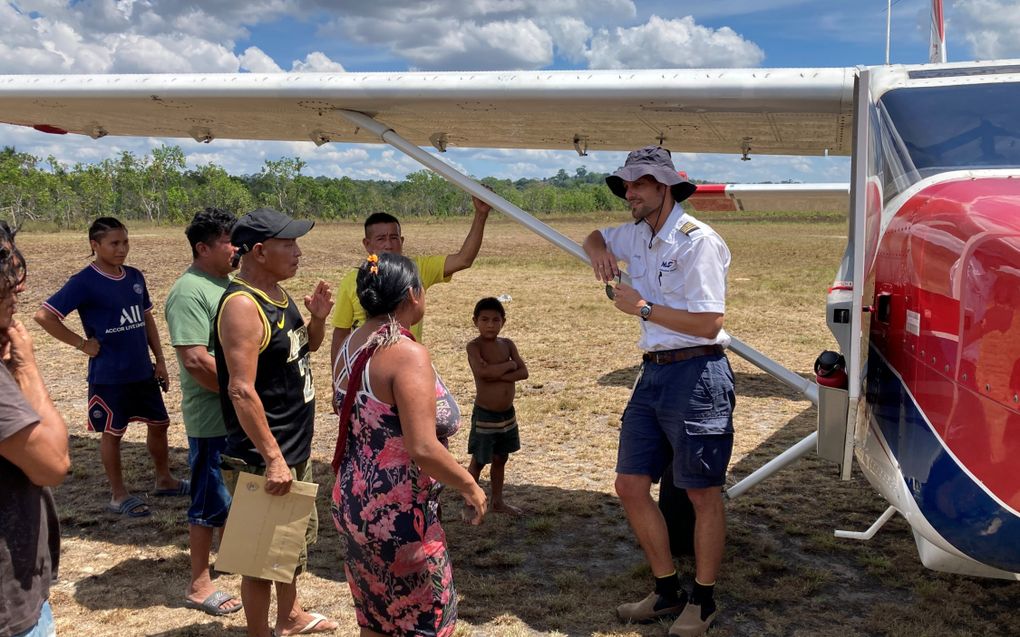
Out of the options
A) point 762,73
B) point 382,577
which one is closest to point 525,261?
point 762,73

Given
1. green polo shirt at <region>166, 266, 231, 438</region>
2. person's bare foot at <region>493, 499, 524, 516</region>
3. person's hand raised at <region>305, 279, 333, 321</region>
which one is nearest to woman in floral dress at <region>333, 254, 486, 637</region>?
person's hand raised at <region>305, 279, 333, 321</region>

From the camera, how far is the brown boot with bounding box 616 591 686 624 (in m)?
3.75

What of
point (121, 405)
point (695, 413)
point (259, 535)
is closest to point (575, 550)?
point (695, 413)

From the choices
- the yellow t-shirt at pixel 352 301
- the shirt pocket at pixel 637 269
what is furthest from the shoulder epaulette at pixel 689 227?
the yellow t-shirt at pixel 352 301

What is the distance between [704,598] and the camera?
367 centimetres

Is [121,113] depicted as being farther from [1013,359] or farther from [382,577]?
[1013,359]

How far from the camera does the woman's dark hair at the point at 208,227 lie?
4.15m

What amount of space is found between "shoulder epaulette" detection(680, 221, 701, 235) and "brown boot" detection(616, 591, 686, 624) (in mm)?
1768

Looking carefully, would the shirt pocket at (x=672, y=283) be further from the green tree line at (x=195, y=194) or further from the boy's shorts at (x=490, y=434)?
the green tree line at (x=195, y=194)

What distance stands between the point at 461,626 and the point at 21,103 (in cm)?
489

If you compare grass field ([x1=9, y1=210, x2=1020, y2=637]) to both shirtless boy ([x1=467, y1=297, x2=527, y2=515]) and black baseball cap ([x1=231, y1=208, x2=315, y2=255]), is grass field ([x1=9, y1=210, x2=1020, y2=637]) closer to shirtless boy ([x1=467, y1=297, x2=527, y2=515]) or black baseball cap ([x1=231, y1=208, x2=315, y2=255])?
shirtless boy ([x1=467, y1=297, x2=527, y2=515])

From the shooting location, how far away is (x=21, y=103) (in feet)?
18.5

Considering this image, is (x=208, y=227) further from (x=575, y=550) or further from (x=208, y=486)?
(x=575, y=550)

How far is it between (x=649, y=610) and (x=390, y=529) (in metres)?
1.77
